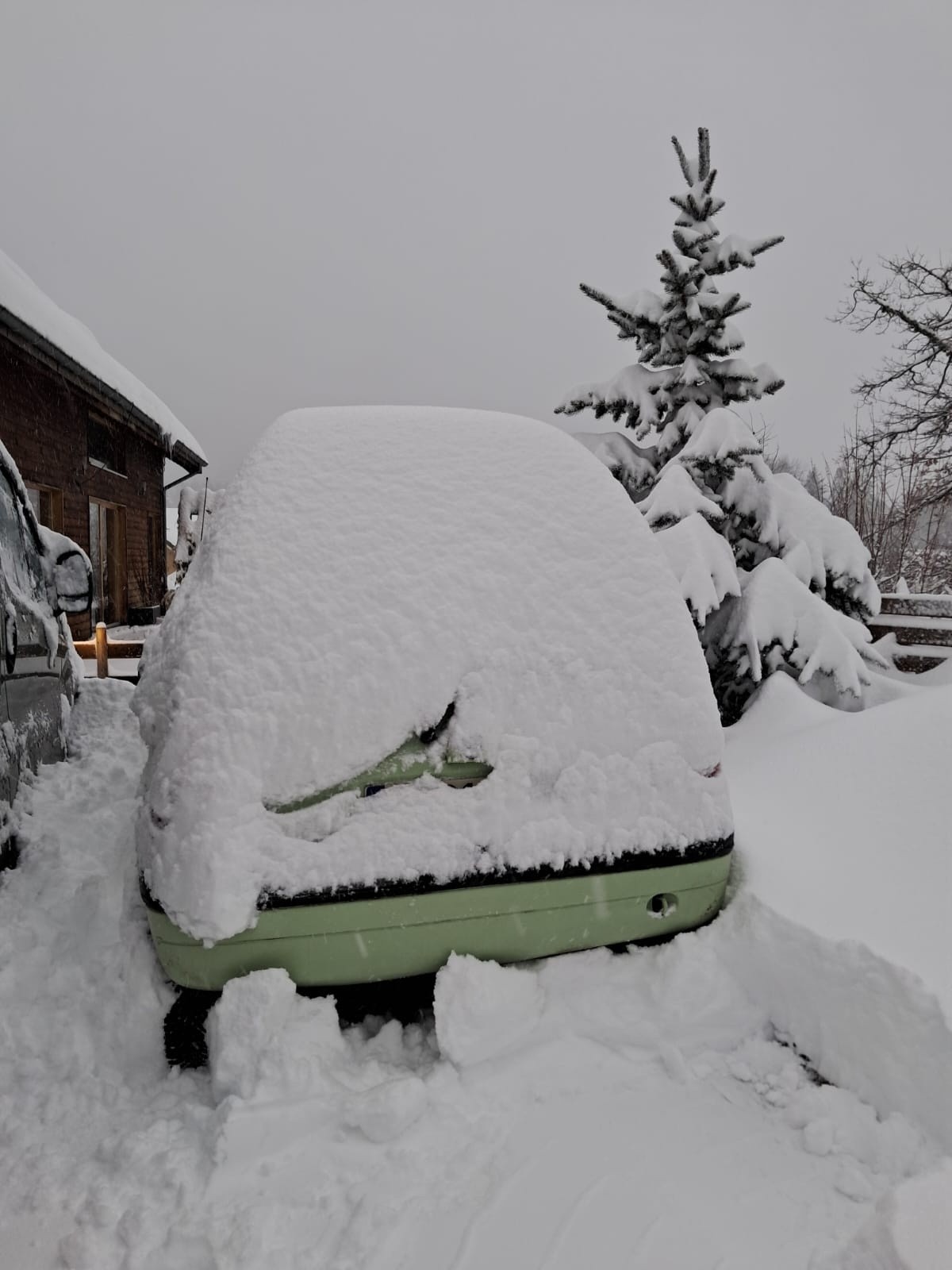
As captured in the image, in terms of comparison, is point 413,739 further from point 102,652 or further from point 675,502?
point 102,652

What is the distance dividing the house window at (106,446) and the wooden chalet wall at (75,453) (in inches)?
Answer: 4.9

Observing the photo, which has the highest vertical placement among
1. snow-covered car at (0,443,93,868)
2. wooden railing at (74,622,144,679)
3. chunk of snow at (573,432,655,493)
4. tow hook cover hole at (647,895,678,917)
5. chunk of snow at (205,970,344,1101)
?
chunk of snow at (573,432,655,493)

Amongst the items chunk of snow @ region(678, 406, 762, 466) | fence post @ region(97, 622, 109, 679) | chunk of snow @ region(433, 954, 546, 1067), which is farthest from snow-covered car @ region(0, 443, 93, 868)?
chunk of snow @ region(678, 406, 762, 466)

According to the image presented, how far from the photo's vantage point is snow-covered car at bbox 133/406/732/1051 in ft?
6.66

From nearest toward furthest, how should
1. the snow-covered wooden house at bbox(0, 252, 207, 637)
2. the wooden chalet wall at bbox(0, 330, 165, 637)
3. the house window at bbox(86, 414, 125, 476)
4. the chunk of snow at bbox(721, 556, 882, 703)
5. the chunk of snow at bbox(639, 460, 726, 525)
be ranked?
the chunk of snow at bbox(721, 556, 882, 703) → the chunk of snow at bbox(639, 460, 726, 525) → the snow-covered wooden house at bbox(0, 252, 207, 637) → the wooden chalet wall at bbox(0, 330, 165, 637) → the house window at bbox(86, 414, 125, 476)

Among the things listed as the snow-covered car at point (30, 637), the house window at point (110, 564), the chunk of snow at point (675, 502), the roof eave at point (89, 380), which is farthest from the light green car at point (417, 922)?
the house window at point (110, 564)

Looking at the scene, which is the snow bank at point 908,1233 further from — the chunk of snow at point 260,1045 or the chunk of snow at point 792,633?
the chunk of snow at point 792,633

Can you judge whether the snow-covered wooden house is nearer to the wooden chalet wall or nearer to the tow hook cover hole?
the wooden chalet wall

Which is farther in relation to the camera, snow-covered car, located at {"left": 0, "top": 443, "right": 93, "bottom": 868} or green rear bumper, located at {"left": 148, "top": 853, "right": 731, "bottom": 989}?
snow-covered car, located at {"left": 0, "top": 443, "right": 93, "bottom": 868}

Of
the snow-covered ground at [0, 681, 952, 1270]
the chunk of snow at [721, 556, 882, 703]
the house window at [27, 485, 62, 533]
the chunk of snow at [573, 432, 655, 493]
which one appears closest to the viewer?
the snow-covered ground at [0, 681, 952, 1270]

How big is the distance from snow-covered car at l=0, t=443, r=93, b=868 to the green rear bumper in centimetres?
123

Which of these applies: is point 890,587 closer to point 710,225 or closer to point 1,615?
point 710,225

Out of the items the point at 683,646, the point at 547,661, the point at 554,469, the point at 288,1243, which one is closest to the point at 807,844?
the point at 683,646

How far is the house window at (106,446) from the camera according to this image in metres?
12.6
